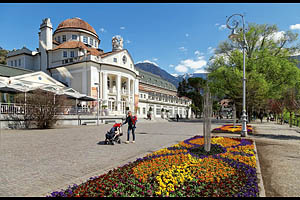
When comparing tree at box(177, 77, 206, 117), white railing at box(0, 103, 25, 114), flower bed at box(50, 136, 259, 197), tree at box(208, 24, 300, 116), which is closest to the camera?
flower bed at box(50, 136, 259, 197)

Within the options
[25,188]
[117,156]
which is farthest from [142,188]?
[117,156]

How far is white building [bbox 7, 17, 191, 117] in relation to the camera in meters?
36.8

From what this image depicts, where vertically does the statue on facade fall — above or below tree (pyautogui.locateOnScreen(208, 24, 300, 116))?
above

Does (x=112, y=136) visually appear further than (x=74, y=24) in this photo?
No

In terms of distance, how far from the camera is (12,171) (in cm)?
517

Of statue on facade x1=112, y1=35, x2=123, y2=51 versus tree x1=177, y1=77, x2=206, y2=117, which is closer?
statue on facade x1=112, y1=35, x2=123, y2=51

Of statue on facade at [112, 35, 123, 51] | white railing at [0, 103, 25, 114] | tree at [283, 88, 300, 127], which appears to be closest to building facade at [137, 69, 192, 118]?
statue on facade at [112, 35, 123, 51]

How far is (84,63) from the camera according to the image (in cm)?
3656

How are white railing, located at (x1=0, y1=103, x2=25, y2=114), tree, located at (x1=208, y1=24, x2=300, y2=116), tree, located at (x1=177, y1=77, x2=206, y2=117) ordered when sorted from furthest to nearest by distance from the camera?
tree, located at (x1=177, y1=77, x2=206, y2=117) < tree, located at (x1=208, y1=24, x2=300, y2=116) < white railing, located at (x1=0, y1=103, x2=25, y2=114)

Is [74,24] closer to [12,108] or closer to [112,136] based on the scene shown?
[12,108]

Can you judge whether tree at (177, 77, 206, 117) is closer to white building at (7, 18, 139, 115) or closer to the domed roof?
white building at (7, 18, 139, 115)

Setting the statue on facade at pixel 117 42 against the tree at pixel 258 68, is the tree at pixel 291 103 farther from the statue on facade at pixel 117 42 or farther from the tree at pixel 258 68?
the statue on facade at pixel 117 42

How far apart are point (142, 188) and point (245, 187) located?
2.16m

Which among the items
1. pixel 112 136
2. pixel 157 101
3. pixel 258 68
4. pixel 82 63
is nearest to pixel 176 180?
pixel 112 136
